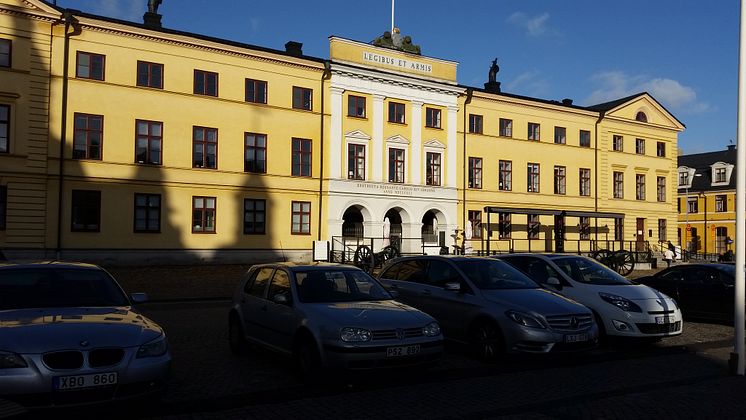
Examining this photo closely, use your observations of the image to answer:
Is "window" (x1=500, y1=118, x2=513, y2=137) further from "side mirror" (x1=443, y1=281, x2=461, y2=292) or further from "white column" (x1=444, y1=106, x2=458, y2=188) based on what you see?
"side mirror" (x1=443, y1=281, x2=461, y2=292)

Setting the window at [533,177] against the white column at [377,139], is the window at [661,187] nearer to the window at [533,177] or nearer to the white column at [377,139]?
the window at [533,177]

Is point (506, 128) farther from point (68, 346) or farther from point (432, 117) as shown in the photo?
point (68, 346)

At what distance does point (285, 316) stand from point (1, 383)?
3845mm

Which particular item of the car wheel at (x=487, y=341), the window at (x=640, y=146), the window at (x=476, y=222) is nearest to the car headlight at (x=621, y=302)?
the car wheel at (x=487, y=341)

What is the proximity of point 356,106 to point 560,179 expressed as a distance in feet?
56.8

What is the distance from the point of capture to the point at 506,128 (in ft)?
146

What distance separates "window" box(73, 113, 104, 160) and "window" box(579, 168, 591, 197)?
32.9 metres

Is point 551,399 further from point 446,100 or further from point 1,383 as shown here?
point 446,100

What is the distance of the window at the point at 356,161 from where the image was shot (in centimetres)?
3834

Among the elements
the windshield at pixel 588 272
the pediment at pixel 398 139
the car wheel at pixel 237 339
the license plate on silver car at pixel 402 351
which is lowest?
the car wheel at pixel 237 339

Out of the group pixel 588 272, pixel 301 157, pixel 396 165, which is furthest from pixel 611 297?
pixel 396 165

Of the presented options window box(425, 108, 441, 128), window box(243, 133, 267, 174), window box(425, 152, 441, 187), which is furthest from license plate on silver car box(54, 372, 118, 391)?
window box(425, 108, 441, 128)

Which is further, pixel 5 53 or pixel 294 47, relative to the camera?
pixel 294 47

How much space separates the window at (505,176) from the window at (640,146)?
43.1ft
